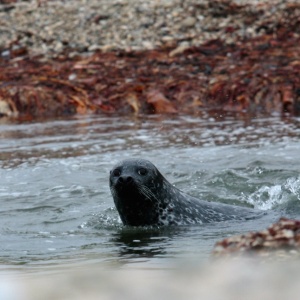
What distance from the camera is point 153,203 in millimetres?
8180

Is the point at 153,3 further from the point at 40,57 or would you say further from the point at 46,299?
the point at 46,299

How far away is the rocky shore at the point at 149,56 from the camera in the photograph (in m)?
16.7

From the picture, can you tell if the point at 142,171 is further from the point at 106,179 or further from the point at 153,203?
the point at 106,179

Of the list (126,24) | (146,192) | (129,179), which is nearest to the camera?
(129,179)

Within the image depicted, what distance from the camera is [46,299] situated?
3.50m

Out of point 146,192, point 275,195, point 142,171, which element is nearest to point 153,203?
point 146,192

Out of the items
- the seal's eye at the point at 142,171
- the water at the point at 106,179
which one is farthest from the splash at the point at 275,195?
the seal's eye at the point at 142,171

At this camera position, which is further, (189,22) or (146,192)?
(189,22)

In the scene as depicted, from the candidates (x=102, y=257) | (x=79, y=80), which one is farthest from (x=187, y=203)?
(x=79, y=80)

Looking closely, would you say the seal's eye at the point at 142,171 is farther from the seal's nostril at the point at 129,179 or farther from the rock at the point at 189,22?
the rock at the point at 189,22

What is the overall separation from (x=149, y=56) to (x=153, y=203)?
33.6 feet

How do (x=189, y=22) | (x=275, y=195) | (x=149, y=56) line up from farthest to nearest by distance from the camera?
1. (x=189, y=22)
2. (x=149, y=56)
3. (x=275, y=195)

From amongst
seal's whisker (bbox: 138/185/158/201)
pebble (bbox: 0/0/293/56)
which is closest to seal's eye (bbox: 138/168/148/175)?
seal's whisker (bbox: 138/185/158/201)

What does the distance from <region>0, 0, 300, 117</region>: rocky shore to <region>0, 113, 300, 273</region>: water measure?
1097 mm
